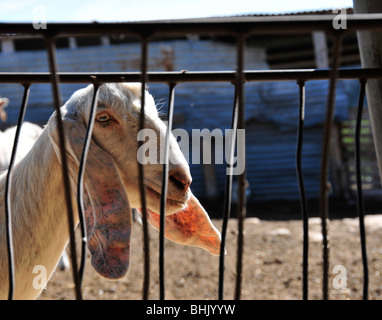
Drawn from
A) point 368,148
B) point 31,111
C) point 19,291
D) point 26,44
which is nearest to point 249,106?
point 368,148

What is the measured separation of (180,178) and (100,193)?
354mm

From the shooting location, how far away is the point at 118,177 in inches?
79.8

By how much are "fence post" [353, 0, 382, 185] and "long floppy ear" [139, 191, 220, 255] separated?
0.88m

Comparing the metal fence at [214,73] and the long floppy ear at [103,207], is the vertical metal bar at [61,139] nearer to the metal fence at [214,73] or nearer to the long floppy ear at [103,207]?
the metal fence at [214,73]

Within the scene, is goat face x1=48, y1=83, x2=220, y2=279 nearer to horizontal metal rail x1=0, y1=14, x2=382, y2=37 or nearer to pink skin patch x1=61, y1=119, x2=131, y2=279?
pink skin patch x1=61, y1=119, x2=131, y2=279

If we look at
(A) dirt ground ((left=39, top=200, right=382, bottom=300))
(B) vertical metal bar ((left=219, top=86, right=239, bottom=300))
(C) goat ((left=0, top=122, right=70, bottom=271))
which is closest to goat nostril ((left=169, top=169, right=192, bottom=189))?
(B) vertical metal bar ((left=219, top=86, right=239, bottom=300))

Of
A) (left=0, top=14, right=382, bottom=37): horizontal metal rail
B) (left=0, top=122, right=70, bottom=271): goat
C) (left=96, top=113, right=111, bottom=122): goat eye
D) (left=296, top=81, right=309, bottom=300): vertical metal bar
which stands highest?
(left=0, top=122, right=70, bottom=271): goat

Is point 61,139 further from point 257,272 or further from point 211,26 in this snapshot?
point 257,272

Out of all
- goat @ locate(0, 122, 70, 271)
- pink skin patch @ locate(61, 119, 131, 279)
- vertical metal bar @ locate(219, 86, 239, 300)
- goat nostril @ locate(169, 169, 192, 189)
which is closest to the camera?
vertical metal bar @ locate(219, 86, 239, 300)

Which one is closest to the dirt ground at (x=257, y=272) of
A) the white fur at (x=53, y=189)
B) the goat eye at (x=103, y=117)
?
the white fur at (x=53, y=189)

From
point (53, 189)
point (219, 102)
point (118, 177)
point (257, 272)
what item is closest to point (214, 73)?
point (118, 177)

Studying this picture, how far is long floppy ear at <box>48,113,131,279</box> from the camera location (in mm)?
1948

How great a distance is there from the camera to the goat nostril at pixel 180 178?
2.05 metres
